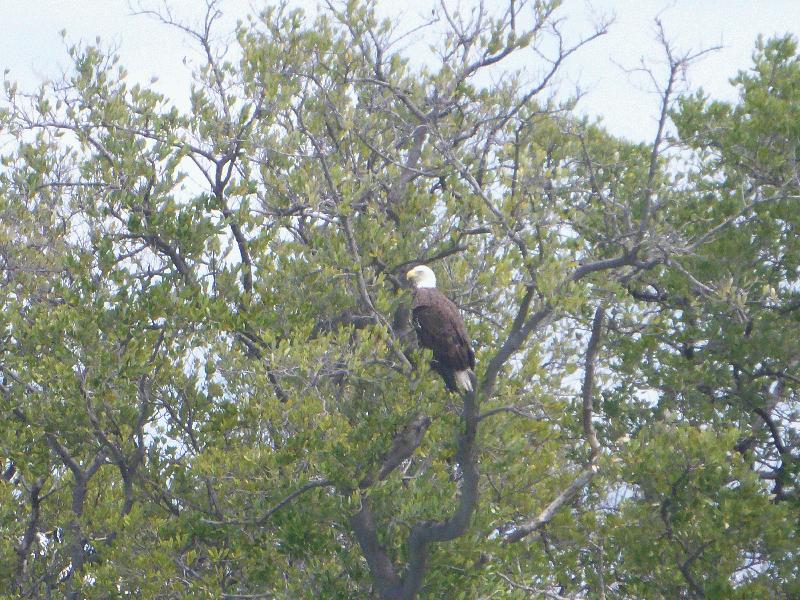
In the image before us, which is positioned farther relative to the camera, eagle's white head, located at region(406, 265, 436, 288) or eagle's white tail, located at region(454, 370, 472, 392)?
eagle's white head, located at region(406, 265, 436, 288)

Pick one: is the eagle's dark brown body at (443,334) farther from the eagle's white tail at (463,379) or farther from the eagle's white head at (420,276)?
the eagle's white head at (420,276)

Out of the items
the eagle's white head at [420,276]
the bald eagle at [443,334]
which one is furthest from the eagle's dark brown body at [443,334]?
the eagle's white head at [420,276]

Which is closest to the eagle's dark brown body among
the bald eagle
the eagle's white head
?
the bald eagle

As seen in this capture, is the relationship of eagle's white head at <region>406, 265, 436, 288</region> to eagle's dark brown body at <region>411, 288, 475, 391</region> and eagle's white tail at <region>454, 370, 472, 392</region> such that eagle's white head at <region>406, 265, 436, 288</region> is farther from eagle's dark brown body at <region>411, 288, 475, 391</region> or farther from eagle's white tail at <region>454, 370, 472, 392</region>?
eagle's white tail at <region>454, 370, 472, 392</region>

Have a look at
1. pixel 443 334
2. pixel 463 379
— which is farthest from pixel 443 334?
pixel 463 379

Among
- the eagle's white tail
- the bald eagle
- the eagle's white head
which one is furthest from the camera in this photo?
the eagle's white head

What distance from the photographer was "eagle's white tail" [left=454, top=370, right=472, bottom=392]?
304 inches

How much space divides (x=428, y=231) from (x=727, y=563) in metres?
3.54

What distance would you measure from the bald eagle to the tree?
0.20m

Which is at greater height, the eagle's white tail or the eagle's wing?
the eagle's wing

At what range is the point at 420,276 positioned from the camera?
922cm

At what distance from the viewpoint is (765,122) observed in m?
10.2

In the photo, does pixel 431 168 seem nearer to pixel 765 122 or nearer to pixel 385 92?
pixel 385 92

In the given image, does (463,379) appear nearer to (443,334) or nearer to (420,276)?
(443,334)
